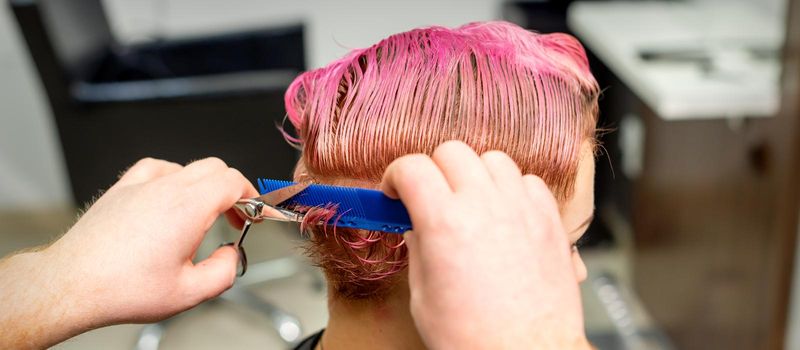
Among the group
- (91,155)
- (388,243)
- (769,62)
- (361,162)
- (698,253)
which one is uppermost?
(361,162)

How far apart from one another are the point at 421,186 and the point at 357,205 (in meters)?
0.19

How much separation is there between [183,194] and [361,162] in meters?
0.21

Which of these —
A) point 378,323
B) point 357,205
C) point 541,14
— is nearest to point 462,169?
point 357,205

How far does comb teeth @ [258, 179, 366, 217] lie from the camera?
954 mm

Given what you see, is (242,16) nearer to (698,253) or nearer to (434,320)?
(698,253)

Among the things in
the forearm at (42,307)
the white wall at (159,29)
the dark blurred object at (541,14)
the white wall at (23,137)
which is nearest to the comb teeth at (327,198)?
the forearm at (42,307)

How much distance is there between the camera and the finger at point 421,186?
0.77 metres

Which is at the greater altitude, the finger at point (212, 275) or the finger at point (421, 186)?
the finger at point (421, 186)

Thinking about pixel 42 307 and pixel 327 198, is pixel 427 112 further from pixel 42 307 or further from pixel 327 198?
pixel 42 307

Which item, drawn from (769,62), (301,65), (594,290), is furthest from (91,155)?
(769,62)

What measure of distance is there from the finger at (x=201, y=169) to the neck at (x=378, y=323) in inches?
10.5

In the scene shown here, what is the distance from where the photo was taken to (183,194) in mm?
939

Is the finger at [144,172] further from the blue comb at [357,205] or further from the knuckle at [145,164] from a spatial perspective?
the blue comb at [357,205]

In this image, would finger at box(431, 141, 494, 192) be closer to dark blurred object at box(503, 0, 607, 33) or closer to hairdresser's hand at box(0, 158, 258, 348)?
hairdresser's hand at box(0, 158, 258, 348)
